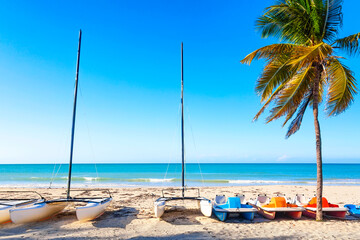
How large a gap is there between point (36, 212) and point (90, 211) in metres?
1.64

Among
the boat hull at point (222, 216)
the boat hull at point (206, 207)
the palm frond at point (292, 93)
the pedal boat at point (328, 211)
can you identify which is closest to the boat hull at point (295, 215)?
the pedal boat at point (328, 211)

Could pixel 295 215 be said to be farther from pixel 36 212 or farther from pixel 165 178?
pixel 165 178

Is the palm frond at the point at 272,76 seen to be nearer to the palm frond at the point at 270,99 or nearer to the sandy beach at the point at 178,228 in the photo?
the palm frond at the point at 270,99

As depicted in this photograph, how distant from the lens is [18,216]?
701cm

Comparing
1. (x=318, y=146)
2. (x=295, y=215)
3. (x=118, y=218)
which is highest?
(x=318, y=146)

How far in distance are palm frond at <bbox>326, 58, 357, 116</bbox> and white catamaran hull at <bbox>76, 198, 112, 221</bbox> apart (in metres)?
8.14

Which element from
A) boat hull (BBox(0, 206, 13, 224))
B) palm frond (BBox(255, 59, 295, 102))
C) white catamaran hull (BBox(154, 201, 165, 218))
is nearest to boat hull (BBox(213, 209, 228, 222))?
white catamaran hull (BBox(154, 201, 165, 218))

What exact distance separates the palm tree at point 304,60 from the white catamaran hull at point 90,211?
6.51 meters

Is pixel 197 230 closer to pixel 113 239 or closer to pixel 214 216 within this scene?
pixel 214 216

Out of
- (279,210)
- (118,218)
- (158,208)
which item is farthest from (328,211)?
(118,218)

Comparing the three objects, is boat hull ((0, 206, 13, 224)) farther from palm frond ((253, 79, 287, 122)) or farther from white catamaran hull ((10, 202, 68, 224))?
palm frond ((253, 79, 287, 122))

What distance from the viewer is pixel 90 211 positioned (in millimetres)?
7469

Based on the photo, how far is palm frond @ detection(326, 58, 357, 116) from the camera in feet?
24.5

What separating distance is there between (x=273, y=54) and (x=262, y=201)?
5538mm
